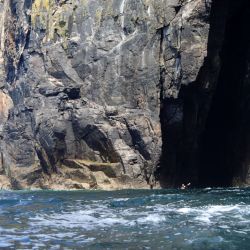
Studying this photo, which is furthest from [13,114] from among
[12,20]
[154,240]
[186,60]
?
[154,240]

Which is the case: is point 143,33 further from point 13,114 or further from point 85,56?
point 13,114

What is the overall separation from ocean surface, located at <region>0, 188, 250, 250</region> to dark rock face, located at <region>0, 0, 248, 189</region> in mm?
17669

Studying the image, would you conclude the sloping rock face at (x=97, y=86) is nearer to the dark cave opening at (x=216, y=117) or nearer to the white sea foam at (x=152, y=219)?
the dark cave opening at (x=216, y=117)

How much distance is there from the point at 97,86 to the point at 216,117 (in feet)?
37.2

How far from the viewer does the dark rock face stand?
37.6 metres

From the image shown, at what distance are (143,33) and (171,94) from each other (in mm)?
6580

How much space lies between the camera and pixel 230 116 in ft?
137

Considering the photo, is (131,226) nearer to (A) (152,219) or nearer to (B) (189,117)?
(A) (152,219)

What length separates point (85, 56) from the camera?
4462cm

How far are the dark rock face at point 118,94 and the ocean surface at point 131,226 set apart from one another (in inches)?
696

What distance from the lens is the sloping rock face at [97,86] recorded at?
3819 cm

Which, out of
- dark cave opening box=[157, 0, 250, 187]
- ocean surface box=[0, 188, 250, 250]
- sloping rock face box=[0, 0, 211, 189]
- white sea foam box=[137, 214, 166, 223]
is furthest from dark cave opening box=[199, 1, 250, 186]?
white sea foam box=[137, 214, 166, 223]

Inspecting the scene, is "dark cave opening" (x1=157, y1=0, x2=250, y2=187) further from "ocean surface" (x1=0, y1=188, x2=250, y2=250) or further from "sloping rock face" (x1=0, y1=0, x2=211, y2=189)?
"ocean surface" (x1=0, y1=188, x2=250, y2=250)

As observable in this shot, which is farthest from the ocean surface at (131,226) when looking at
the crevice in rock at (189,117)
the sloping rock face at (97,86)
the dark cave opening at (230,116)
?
the dark cave opening at (230,116)
